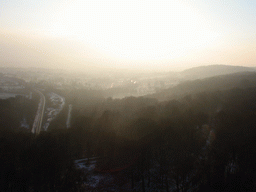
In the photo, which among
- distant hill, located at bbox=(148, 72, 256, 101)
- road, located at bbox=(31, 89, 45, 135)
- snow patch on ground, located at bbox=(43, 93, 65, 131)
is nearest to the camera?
road, located at bbox=(31, 89, 45, 135)

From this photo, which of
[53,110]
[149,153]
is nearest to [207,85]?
[53,110]

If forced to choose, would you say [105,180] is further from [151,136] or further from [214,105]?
[214,105]

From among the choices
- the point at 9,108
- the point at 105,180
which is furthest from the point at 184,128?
the point at 9,108

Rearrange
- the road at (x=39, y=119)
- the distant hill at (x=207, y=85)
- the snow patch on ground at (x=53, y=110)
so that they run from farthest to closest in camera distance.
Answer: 1. the distant hill at (x=207, y=85)
2. the snow patch on ground at (x=53, y=110)
3. the road at (x=39, y=119)

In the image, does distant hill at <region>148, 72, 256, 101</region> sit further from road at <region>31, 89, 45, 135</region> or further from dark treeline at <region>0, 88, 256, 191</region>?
road at <region>31, 89, 45, 135</region>

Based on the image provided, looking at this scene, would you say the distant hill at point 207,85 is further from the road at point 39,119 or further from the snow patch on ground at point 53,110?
the road at point 39,119

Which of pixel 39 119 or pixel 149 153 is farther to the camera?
pixel 39 119

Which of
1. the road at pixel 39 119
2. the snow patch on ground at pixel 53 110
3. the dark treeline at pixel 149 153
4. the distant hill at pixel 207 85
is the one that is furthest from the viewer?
the distant hill at pixel 207 85

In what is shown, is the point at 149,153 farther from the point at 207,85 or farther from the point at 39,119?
the point at 207,85

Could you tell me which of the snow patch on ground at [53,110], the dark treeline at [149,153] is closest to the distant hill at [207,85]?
the dark treeline at [149,153]

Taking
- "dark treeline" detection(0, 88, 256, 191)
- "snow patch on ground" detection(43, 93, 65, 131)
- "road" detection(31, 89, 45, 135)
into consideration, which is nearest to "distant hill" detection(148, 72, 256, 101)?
"dark treeline" detection(0, 88, 256, 191)
